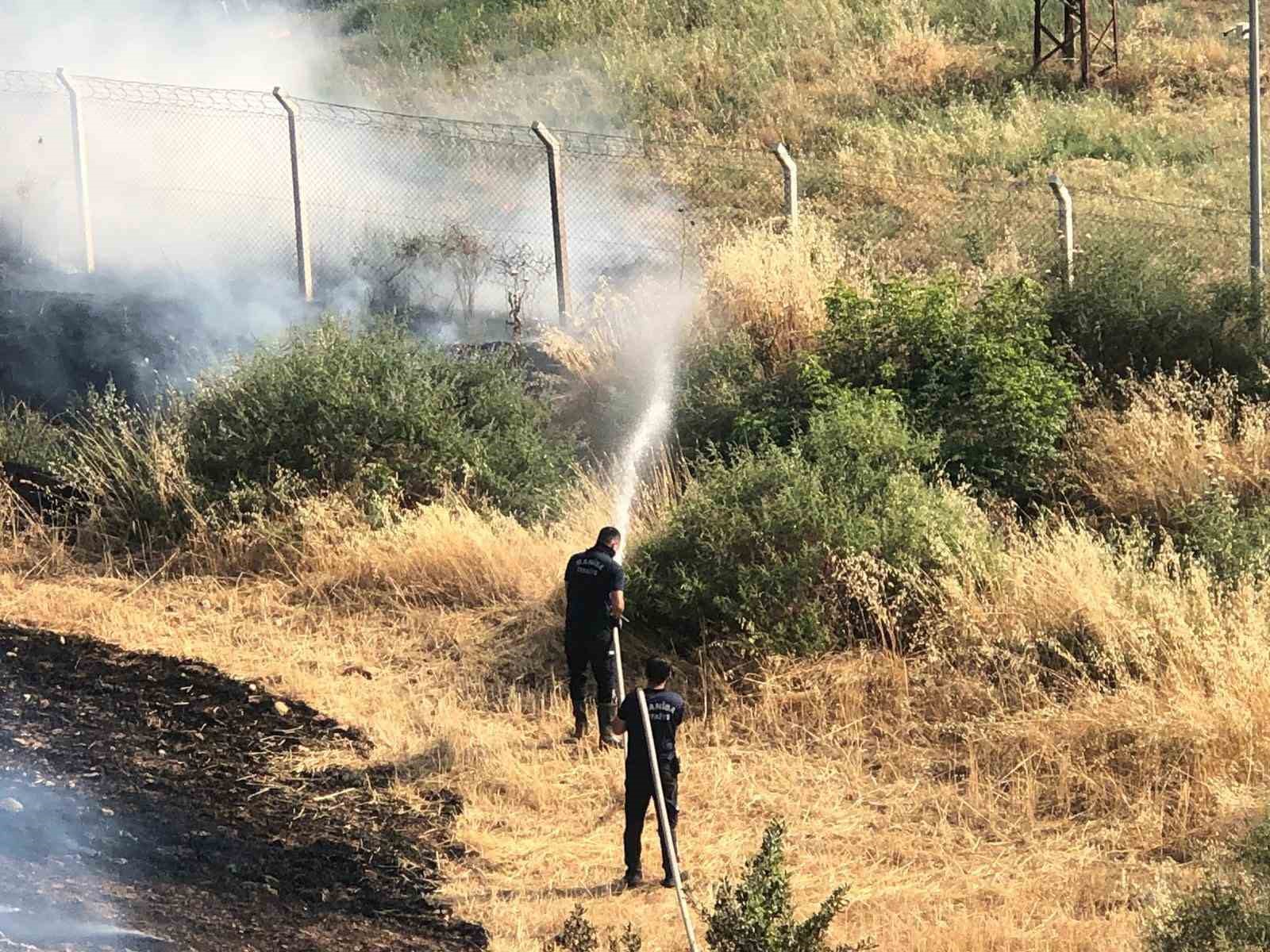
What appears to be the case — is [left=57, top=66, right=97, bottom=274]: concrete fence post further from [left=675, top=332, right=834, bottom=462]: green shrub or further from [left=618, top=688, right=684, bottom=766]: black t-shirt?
[left=618, top=688, right=684, bottom=766]: black t-shirt

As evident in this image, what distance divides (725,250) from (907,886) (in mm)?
8191

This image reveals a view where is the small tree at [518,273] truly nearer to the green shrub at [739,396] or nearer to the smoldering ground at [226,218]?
the smoldering ground at [226,218]

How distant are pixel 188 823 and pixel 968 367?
23.1 ft

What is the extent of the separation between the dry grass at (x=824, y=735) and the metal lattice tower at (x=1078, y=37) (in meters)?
15.8

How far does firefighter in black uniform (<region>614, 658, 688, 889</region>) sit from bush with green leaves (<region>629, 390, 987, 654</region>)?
225 centimetres

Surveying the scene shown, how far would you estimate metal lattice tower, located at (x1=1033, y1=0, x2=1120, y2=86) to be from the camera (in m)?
25.0

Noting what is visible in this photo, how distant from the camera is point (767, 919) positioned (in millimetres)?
6230

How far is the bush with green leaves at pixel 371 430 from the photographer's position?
41.7ft

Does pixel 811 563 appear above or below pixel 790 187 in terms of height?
below

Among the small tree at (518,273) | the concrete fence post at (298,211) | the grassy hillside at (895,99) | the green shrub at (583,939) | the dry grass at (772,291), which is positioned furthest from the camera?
the grassy hillside at (895,99)

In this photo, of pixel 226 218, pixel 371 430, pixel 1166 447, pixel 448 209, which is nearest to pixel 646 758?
pixel 371 430

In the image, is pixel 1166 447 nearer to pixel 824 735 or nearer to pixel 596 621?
pixel 824 735

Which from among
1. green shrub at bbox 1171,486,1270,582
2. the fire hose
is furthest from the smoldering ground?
the fire hose

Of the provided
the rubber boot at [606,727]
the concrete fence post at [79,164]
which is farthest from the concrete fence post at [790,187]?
the concrete fence post at [79,164]
